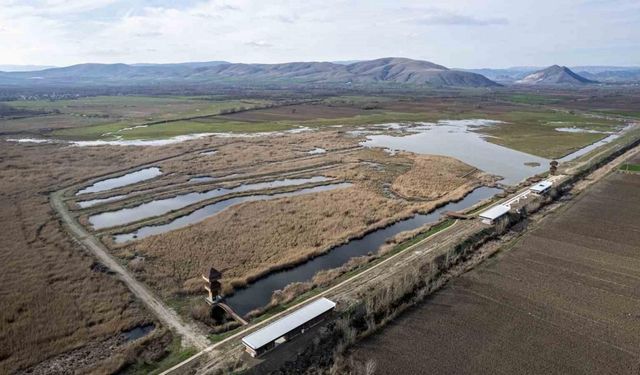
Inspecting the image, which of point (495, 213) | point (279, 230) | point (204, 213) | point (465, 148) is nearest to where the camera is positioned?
point (279, 230)

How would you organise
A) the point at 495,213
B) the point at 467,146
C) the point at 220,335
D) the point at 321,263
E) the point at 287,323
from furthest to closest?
the point at 467,146
the point at 495,213
the point at 321,263
the point at 220,335
the point at 287,323

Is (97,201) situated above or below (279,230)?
above

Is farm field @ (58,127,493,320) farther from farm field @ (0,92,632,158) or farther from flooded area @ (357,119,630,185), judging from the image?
farm field @ (0,92,632,158)

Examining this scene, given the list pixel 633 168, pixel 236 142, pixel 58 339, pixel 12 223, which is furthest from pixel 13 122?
pixel 633 168

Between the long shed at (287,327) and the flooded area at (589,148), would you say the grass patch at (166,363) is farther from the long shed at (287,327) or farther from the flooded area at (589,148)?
the flooded area at (589,148)

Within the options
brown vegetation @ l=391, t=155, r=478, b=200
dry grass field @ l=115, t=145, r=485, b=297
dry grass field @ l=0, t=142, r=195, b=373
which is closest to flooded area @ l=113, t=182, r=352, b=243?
dry grass field @ l=115, t=145, r=485, b=297

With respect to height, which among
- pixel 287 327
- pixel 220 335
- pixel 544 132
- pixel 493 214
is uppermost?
pixel 544 132

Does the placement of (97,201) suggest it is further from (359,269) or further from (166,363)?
(359,269)

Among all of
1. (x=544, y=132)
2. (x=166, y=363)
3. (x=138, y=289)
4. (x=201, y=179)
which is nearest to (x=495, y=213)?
(x=166, y=363)

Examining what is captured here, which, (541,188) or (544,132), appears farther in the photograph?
(544,132)
